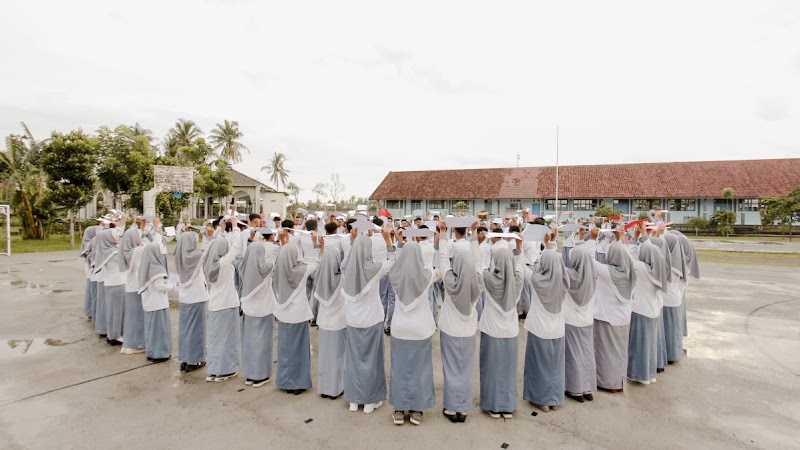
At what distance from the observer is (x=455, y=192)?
37344 millimetres

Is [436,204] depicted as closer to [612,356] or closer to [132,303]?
[132,303]

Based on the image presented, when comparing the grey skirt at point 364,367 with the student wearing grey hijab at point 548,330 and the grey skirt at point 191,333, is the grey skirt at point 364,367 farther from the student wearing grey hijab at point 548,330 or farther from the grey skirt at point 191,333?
the grey skirt at point 191,333

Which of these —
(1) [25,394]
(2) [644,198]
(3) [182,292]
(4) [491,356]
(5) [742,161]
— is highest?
(5) [742,161]

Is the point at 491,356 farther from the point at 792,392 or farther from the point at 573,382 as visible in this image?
the point at 792,392

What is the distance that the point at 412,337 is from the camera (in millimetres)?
4219

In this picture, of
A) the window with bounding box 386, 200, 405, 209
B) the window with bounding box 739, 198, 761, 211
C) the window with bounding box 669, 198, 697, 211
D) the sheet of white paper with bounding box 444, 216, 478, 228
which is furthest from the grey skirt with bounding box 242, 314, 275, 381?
the window with bounding box 739, 198, 761, 211

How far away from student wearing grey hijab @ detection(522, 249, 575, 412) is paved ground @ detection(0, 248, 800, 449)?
8.7 inches

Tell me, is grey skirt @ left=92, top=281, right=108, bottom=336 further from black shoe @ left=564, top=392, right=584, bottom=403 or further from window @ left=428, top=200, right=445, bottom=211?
window @ left=428, top=200, right=445, bottom=211

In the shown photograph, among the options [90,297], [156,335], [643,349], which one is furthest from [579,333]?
[90,297]

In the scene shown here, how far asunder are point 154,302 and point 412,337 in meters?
3.91

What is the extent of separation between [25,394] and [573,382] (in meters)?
6.34

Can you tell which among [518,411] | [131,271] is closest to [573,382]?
[518,411]

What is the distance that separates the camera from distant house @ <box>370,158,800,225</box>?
106 ft

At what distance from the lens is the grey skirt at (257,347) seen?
16.5 feet
